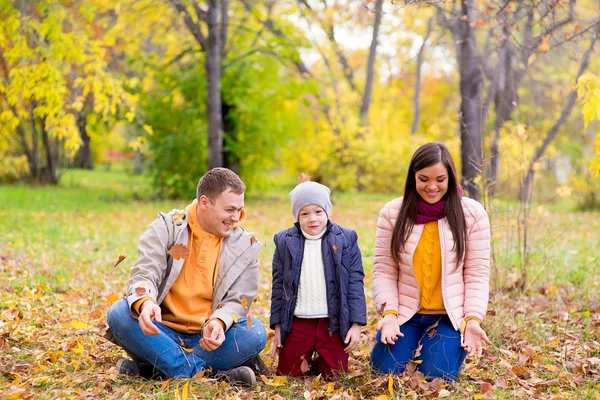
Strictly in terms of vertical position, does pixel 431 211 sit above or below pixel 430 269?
above

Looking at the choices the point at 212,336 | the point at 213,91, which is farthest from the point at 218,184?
the point at 213,91

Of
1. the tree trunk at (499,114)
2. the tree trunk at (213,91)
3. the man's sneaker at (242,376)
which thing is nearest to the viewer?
the man's sneaker at (242,376)

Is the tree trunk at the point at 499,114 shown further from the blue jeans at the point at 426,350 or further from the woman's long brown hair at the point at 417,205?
the blue jeans at the point at 426,350

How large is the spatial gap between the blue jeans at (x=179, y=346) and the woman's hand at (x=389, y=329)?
2.09 ft

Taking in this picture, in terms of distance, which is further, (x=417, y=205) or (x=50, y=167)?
(x=50, y=167)

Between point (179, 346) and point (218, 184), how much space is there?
0.86m

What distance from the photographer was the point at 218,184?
11.4ft

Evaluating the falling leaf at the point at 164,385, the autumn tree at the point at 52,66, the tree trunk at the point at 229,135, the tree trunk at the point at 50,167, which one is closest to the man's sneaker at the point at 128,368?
the falling leaf at the point at 164,385

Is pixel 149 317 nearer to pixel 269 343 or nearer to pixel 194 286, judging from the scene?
pixel 194 286

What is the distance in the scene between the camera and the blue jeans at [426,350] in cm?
352

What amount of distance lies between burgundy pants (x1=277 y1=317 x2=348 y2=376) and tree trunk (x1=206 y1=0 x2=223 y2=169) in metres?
9.22

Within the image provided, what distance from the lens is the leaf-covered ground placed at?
3.28 metres

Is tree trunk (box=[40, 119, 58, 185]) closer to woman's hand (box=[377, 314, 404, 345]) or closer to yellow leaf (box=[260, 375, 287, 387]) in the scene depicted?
yellow leaf (box=[260, 375, 287, 387])

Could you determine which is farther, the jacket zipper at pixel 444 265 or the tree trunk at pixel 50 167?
the tree trunk at pixel 50 167
